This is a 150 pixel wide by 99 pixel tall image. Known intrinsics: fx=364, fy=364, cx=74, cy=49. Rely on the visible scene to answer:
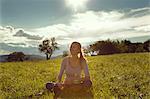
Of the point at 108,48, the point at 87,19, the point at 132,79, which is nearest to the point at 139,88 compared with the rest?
the point at 132,79

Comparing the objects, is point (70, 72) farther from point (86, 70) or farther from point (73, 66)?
point (86, 70)

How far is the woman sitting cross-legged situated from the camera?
621 cm

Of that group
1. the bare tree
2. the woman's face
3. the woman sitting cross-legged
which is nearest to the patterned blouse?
the woman sitting cross-legged

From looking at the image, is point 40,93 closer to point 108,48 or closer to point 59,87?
point 59,87

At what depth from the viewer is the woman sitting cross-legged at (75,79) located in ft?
20.4

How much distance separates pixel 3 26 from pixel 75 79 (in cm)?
537

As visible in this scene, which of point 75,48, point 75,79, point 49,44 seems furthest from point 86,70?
point 49,44

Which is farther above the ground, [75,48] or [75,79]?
[75,48]

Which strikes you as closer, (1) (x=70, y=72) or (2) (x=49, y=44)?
(1) (x=70, y=72)

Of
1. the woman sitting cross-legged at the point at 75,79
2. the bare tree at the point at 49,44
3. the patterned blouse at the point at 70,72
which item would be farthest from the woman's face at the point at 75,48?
the bare tree at the point at 49,44

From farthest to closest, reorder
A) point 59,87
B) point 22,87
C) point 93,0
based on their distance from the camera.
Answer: point 93,0, point 22,87, point 59,87

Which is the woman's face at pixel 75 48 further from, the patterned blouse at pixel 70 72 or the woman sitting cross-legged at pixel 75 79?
the patterned blouse at pixel 70 72

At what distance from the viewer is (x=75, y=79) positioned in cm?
650

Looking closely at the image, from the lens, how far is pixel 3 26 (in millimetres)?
11234
